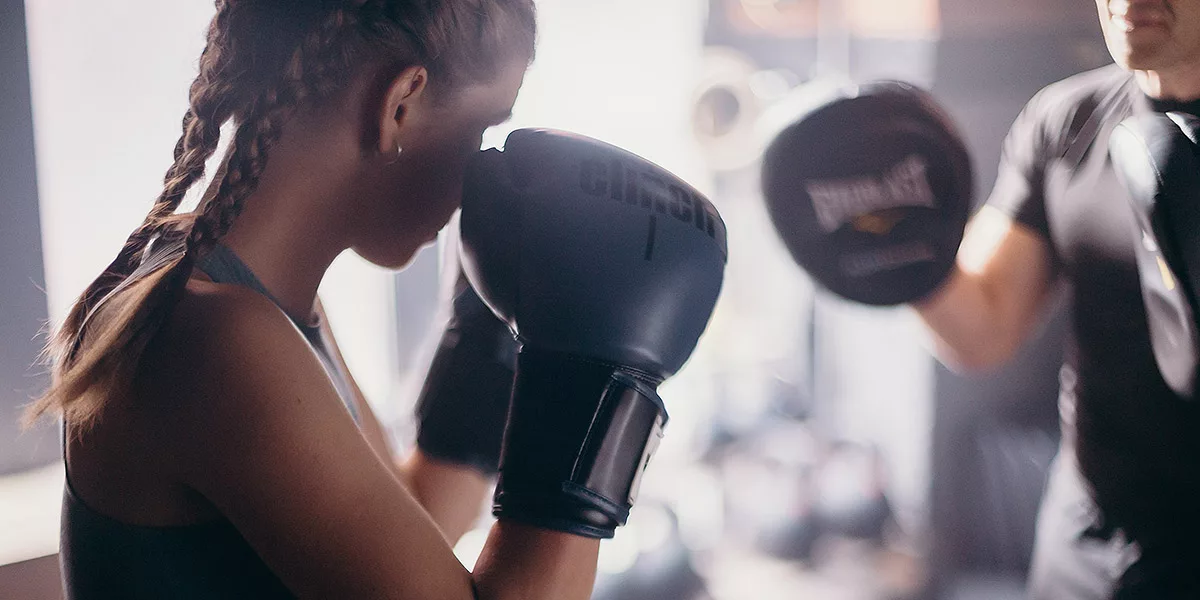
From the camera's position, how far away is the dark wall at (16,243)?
127 cm

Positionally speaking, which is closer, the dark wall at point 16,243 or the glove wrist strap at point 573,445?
the glove wrist strap at point 573,445

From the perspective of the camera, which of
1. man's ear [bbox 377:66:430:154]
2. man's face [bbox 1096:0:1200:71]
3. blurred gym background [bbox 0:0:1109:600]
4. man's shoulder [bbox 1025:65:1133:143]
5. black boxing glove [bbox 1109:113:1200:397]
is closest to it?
man's ear [bbox 377:66:430:154]

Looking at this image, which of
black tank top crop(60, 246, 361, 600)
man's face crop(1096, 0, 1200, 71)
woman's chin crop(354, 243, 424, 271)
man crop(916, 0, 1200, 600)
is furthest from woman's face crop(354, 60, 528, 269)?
man's face crop(1096, 0, 1200, 71)

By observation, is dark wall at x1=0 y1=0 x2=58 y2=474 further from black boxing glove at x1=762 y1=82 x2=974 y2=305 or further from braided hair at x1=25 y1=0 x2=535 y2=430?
black boxing glove at x1=762 y1=82 x2=974 y2=305

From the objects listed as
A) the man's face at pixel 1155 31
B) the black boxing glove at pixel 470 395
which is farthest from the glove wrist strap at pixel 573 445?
the man's face at pixel 1155 31

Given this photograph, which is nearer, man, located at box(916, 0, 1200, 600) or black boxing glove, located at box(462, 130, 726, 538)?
black boxing glove, located at box(462, 130, 726, 538)

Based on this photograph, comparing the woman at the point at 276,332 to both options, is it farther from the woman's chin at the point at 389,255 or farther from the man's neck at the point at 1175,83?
the man's neck at the point at 1175,83

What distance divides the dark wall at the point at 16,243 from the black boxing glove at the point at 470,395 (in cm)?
65

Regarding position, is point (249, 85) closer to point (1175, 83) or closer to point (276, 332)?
point (276, 332)

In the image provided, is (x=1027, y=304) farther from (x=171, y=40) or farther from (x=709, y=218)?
(x=171, y=40)

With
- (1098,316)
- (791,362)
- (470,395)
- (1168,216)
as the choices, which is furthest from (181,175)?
(791,362)

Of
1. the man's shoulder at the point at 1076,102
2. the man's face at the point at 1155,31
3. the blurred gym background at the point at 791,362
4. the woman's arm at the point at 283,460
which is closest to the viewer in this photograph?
the woman's arm at the point at 283,460

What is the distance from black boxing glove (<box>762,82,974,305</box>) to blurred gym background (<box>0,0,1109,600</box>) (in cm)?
97

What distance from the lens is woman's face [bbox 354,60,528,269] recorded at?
77 centimetres
